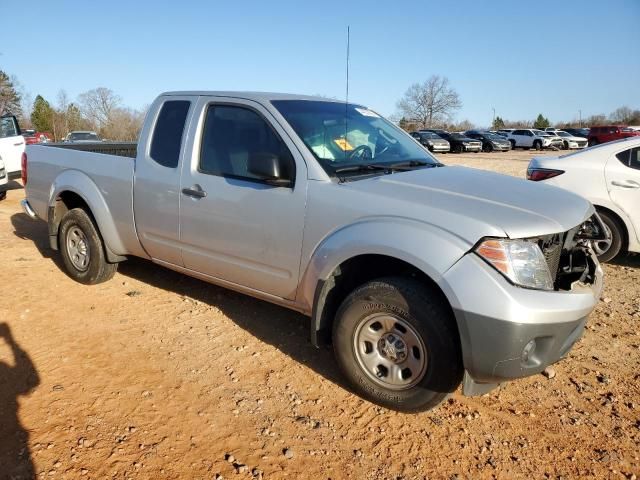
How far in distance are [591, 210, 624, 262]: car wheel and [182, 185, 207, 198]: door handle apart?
14.6 feet

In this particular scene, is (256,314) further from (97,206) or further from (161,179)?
(97,206)

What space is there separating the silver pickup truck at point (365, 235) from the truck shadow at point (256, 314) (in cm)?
45

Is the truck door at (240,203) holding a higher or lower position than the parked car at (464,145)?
lower

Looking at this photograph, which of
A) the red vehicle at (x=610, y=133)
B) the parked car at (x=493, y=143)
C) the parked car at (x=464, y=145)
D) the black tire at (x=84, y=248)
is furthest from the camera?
the parked car at (x=493, y=143)

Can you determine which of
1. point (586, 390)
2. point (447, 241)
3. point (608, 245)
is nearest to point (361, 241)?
point (447, 241)

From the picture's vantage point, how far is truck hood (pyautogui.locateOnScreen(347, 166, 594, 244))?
8.55ft

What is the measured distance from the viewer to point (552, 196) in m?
3.14

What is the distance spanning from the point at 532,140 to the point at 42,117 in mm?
45623

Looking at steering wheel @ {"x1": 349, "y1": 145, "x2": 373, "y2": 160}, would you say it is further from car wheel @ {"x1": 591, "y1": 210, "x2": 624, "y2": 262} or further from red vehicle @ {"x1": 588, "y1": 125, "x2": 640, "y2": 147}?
red vehicle @ {"x1": 588, "y1": 125, "x2": 640, "y2": 147}

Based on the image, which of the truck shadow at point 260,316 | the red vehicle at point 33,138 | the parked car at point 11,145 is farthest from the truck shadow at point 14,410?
the red vehicle at point 33,138

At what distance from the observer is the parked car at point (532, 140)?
1491 inches

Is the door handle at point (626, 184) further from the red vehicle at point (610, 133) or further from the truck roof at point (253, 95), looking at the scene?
the red vehicle at point (610, 133)

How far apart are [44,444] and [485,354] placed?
237 centimetres

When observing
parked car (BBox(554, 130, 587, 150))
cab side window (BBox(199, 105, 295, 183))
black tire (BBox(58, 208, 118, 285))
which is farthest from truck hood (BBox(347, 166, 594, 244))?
parked car (BBox(554, 130, 587, 150))
